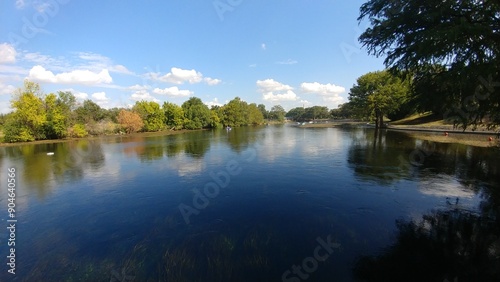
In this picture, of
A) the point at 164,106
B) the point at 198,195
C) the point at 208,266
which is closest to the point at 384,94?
the point at 198,195

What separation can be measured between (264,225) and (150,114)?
8874 centimetres

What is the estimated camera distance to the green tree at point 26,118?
49562 mm

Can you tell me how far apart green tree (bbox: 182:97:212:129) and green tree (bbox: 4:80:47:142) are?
47530 millimetres

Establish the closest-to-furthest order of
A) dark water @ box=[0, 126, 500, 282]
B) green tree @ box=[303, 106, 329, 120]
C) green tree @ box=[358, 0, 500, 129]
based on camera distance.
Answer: dark water @ box=[0, 126, 500, 282], green tree @ box=[358, 0, 500, 129], green tree @ box=[303, 106, 329, 120]

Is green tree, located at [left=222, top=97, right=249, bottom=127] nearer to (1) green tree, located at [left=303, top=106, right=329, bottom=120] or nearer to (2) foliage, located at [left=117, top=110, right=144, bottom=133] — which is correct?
(2) foliage, located at [left=117, top=110, right=144, bottom=133]

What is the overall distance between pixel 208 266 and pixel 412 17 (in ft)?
39.1

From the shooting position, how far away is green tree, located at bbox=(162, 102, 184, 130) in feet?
307

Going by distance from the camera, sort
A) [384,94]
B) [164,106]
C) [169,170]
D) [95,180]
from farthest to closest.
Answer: [164,106], [384,94], [169,170], [95,180]

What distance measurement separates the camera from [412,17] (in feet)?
32.4

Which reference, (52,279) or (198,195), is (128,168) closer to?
(198,195)

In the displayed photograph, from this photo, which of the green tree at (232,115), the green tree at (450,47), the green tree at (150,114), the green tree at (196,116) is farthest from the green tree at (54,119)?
the green tree at (450,47)

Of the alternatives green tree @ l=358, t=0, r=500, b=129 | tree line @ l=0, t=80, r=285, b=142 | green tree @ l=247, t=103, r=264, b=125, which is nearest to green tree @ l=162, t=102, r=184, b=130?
tree line @ l=0, t=80, r=285, b=142

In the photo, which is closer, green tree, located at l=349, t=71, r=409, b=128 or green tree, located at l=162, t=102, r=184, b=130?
green tree, located at l=349, t=71, r=409, b=128

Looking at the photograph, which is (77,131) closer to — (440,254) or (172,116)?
(172,116)
